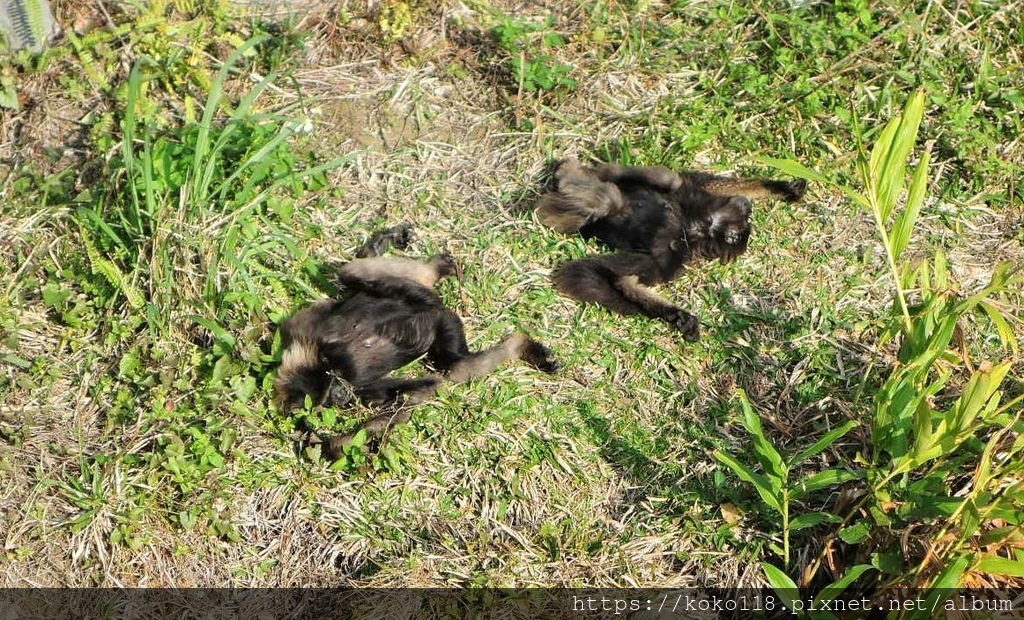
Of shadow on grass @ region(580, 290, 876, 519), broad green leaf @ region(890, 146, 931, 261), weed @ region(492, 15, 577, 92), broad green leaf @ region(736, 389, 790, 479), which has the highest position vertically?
broad green leaf @ region(890, 146, 931, 261)

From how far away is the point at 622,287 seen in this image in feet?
17.6

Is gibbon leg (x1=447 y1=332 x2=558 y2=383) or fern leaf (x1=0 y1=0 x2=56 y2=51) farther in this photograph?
fern leaf (x1=0 y1=0 x2=56 y2=51)

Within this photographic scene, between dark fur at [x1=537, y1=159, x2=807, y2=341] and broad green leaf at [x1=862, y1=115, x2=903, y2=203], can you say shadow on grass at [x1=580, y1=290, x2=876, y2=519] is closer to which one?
dark fur at [x1=537, y1=159, x2=807, y2=341]

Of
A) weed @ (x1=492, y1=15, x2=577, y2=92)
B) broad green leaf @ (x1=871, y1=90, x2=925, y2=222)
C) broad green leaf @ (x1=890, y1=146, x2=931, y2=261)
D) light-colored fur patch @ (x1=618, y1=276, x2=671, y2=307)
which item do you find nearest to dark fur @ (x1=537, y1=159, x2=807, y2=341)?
light-colored fur patch @ (x1=618, y1=276, x2=671, y2=307)

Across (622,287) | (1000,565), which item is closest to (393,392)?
(622,287)

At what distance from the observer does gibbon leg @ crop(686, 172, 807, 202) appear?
575 cm

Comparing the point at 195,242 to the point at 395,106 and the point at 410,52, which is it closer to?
the point at 395,106

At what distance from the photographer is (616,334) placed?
5.27 metres

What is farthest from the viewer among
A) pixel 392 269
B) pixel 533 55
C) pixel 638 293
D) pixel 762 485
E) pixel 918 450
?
pixel 533 55

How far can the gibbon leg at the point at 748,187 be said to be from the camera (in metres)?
5.75

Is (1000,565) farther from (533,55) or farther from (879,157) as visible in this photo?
(533,55)

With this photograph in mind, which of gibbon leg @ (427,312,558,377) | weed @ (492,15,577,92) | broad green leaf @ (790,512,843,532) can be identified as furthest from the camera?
weed @ (492,15,577,92)

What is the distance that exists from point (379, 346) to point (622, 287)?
4.65 feet

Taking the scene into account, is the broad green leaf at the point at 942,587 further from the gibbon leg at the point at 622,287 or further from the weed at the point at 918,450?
the gibbon leg at the point at 622,287
